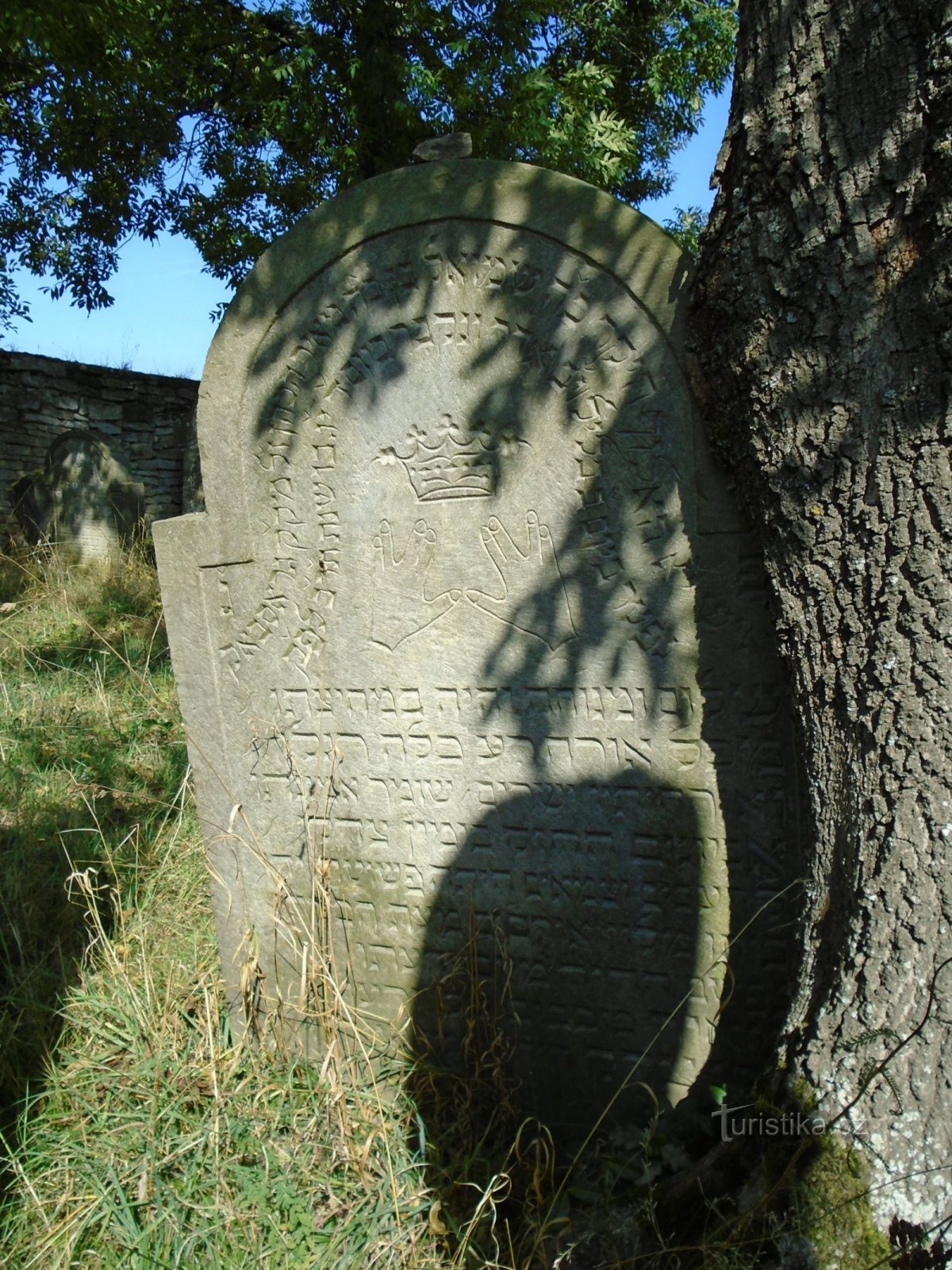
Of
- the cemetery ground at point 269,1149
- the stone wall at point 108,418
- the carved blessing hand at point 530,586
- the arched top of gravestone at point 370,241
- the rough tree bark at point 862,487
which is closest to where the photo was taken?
the rough tree bark at point 862,487

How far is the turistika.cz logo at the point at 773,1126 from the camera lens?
1.90 meters

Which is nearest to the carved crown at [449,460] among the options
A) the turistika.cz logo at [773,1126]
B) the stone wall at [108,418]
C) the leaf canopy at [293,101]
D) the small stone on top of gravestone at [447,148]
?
the small stone on top of gravestone at [447,148]

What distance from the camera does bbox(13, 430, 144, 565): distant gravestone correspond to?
857cm

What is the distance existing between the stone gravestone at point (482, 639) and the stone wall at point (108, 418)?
24.8 ft

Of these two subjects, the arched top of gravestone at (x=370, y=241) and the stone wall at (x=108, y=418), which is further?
the stone wall at (x=108, y=418)

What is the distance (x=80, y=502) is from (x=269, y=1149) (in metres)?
7.27

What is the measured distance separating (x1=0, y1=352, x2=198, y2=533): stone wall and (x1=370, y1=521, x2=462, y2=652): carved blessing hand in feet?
25.5

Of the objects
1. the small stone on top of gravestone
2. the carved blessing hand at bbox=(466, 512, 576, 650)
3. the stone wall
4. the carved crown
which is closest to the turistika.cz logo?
the carved blessing hand at bbox=(466, 512, 576, 650)

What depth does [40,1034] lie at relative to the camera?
2959 mm

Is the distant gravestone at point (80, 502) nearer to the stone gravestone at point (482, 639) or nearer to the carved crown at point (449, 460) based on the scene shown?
the stone gravestone at point (482, 639)

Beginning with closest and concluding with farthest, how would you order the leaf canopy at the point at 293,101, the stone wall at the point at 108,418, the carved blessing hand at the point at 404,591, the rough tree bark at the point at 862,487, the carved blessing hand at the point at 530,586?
the rough tree bark at the point at 862,487 → the carved blessing hand at the point at 530,586 → the carved blessing hand at the point at 404,591 → the leaf canopy at the point at 293,101 → the stone wall at the point at 108,418

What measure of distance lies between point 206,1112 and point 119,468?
292 inches

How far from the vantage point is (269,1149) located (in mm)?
2561

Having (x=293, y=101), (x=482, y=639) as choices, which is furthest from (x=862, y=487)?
(x=293, y=101)
